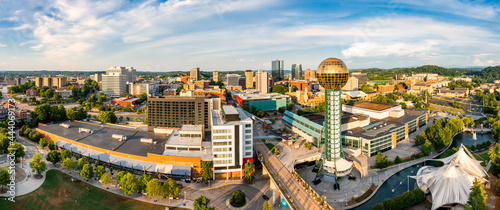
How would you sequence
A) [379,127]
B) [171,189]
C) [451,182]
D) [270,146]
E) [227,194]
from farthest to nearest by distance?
[379,127], [270,146], [227,194], [171,189], [451,182]

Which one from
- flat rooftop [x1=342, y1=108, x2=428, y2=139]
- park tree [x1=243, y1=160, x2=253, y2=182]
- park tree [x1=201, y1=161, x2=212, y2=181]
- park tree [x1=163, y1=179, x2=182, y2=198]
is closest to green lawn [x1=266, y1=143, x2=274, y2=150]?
park tree [x1=243, y1=160, x2=253, y2=182]

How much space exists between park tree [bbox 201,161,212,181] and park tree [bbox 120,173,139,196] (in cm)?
686

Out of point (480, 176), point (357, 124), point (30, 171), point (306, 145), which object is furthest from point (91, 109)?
point (480, 176)

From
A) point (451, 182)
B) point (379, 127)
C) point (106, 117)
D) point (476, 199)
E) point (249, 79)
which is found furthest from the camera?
point (249, 79)

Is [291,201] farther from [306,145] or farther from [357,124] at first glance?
[357,124]

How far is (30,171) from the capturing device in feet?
105

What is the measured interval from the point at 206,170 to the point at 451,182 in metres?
24.0

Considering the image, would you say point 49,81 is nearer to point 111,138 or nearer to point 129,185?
point 111,138

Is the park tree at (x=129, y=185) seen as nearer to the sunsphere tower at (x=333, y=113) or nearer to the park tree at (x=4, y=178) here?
the park tree at (x=4, y=178)

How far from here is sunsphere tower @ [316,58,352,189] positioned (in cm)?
3089

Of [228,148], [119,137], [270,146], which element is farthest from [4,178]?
[270,146]

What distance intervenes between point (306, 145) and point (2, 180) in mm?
36312

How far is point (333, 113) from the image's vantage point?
31.8 meters

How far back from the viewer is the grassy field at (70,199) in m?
25.0
